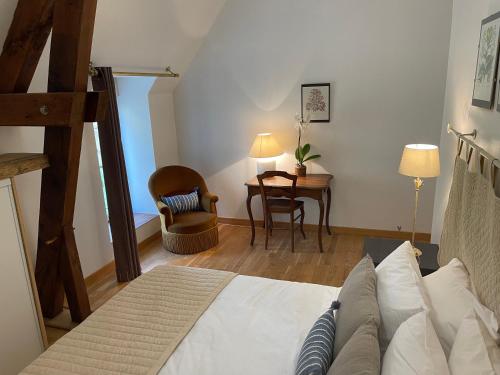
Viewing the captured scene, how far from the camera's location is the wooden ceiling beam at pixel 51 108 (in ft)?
6.91

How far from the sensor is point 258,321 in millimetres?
1854

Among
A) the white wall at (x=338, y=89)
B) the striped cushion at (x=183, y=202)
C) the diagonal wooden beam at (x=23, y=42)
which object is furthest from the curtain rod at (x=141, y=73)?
the striped cushion at (x=183, y=202)

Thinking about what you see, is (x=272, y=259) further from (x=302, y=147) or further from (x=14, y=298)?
(x=14, y=298)

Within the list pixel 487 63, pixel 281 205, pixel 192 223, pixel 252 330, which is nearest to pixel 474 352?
pixel 252 330

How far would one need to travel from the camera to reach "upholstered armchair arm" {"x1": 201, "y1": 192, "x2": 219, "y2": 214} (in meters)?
4.12

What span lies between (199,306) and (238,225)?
9.09ft

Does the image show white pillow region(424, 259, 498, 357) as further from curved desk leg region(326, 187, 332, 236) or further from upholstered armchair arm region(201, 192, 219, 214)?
upholstered armchair arm region(201, 192, 219, 214)

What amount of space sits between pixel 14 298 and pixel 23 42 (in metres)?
1.56

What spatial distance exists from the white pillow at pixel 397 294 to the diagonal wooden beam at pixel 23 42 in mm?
2384

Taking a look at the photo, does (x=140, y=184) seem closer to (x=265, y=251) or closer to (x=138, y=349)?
(x=265, y=251)

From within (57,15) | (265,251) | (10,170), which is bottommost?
(265,251)

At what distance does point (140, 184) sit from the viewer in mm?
4570

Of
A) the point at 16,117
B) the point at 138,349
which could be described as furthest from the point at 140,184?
the point at 138,349

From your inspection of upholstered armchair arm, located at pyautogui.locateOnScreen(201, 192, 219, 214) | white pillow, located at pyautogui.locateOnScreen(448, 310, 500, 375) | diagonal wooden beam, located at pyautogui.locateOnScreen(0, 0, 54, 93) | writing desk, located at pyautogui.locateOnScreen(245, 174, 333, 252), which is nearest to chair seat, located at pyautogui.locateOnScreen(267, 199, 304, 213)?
writing desk, located at pyautogui.locateOnScreen(245, 174, 333, 252)
